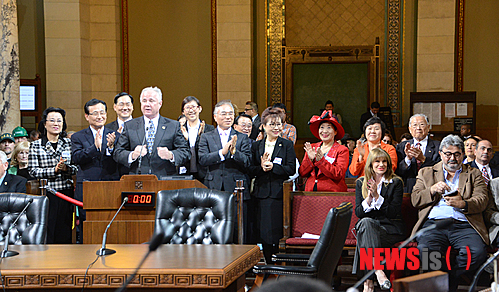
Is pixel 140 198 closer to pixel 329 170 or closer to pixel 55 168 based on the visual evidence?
pixel 55 168

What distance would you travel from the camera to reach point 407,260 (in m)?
4.71

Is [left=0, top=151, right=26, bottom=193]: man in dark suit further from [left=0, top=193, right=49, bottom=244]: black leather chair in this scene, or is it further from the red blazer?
the red blazer

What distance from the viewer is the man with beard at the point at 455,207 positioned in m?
4.68

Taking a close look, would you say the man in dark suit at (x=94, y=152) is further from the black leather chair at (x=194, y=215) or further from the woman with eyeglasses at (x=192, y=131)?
the black leather chair at (x=194, y=215)

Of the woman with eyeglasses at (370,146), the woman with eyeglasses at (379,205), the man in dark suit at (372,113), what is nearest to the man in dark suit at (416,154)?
the woman with eyeglasses at (370,146)

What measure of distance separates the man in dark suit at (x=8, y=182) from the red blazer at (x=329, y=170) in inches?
105

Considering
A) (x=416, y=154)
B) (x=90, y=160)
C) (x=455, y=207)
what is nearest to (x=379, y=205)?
(x=455, y=207)

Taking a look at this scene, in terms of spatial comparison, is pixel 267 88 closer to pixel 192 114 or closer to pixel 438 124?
pixel 438 124

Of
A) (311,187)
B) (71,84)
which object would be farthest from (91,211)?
(71,84)

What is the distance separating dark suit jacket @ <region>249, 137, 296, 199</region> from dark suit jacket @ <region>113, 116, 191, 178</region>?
2.36 feet

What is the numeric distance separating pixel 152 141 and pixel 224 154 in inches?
26.9

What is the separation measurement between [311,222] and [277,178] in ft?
1.77

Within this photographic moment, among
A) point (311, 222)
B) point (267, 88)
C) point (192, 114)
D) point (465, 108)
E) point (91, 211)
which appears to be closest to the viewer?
point (91, 211)

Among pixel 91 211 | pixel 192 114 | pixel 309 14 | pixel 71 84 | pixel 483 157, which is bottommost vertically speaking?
pixel 91 211
